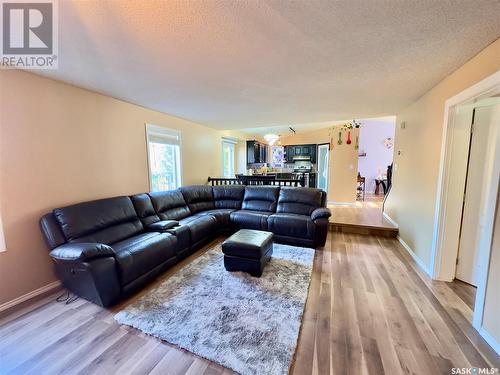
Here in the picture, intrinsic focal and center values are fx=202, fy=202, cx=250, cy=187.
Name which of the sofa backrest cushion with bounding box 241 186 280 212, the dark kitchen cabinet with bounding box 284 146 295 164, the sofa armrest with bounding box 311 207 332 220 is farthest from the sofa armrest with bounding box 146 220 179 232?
the dark kitchen cabinet with bounding box 284 146 295 164

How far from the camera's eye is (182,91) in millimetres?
2713

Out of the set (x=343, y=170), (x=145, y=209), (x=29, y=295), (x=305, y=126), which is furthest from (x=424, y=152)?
(x=29, y=295)

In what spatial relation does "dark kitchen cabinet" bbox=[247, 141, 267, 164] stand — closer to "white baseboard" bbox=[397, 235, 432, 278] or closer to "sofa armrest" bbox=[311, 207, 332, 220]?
"sofa armrest" bbox=[311, 207, 332, 220]

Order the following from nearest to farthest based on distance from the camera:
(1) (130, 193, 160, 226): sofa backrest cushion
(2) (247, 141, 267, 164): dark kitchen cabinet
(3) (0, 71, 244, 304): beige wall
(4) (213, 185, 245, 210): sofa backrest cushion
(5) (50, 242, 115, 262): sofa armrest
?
1. (5) (50, 242, 115, 262): sofa armrest
2. (3) (0, 71, 244, 304): beige wall
3. (1) (130, 193, 160, 226): sofa backrest cushion
4. (4) (213, 185, 245, 210): sofa backrest cushion
5. (2) (247, 141, 267, 164): dark kitchen cabinet

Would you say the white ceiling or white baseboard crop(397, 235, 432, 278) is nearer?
white baseboard crop(397, 235, 432, 278)

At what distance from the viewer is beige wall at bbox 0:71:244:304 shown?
1.99m

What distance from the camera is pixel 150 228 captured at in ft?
9.50

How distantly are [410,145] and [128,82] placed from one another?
4190mm

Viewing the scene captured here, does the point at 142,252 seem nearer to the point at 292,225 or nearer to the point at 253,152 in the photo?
the point at 292,225

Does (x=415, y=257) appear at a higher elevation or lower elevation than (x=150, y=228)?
lower

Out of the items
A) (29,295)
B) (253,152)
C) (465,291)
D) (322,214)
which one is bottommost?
(29,295)

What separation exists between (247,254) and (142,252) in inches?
45.8

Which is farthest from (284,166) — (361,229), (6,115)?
(6,115)

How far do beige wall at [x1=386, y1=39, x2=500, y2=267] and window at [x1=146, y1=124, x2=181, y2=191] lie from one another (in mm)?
4271
